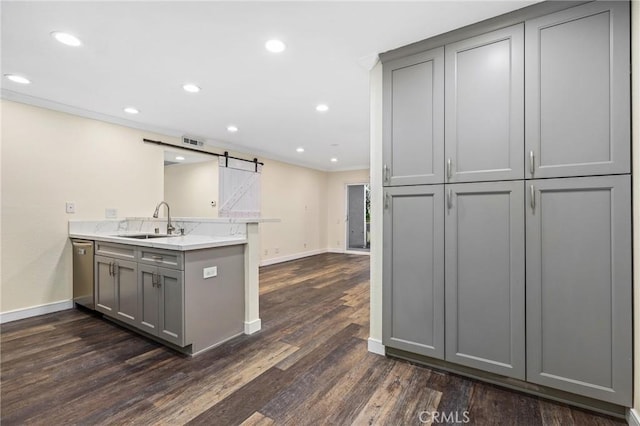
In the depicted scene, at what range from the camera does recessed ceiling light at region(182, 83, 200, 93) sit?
2.97 m

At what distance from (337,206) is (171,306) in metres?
6.33

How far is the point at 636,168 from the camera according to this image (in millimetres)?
1508

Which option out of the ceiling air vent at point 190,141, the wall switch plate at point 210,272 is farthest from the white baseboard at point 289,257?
the wall switch plate at point 210,272

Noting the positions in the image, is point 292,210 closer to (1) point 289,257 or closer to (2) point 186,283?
(1) point 289,257

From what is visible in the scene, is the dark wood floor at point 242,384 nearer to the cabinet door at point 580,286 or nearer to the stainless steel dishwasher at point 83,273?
the cabinet door at point 580,286

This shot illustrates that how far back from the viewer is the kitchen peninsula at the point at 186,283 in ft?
7.55

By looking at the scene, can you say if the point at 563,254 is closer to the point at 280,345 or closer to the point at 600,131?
the point at 600,131

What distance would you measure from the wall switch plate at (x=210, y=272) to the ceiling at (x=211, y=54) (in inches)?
69.5

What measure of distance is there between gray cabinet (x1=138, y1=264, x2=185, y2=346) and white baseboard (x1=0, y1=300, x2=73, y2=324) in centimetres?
170

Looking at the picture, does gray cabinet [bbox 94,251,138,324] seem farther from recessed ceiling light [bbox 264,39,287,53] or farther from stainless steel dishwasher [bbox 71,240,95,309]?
recessed ceiling light [bbox 264,39,287,53]

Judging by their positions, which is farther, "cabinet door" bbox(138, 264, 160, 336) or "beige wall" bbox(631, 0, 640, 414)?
"cabinet door" bbox(138, 264, 160, 336)

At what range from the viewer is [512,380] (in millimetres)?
1855

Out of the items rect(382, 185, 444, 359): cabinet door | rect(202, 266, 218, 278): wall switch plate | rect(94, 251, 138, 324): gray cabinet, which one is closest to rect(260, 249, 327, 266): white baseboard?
rect(94, 251, 138, 324): gray cabinet

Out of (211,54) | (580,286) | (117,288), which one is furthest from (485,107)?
(117,288)
